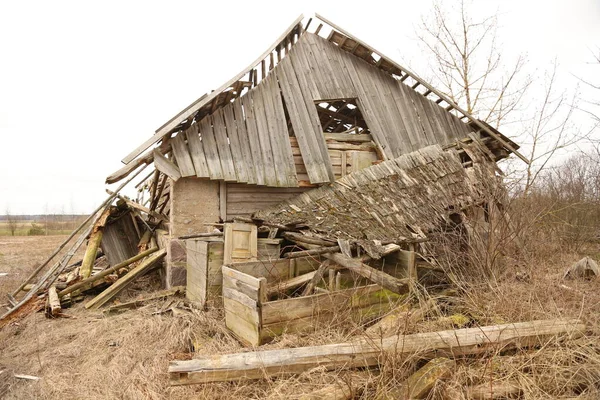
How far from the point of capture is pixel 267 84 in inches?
358

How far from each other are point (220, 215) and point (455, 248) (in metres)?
4.70

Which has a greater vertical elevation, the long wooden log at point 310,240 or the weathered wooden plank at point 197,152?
the weathered wooden plank at point 197,152

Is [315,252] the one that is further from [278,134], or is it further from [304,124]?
[304,124]

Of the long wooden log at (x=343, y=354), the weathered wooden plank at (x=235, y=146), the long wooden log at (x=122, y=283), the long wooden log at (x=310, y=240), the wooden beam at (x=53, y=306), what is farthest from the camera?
the weathered wooden plank at (x=235, y=146)

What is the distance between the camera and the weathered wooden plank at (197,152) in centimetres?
757

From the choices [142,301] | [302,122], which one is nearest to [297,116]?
[302,122]

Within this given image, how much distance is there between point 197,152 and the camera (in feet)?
25.3

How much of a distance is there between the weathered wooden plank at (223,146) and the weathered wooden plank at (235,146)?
7 centimetres

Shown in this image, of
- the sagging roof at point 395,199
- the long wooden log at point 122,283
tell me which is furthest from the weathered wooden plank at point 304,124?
the long wooden log at point 122,283

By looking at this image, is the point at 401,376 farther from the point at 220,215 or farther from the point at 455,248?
the point at 220,215

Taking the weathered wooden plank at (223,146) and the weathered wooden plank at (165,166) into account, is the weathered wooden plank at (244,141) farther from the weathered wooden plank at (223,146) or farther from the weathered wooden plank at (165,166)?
the weathered wooden plank at (165,166)

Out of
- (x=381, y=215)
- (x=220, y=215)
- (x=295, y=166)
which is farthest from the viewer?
(x=295, y=166)

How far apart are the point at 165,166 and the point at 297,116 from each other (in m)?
3.39

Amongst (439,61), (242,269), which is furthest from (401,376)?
(439,61)
